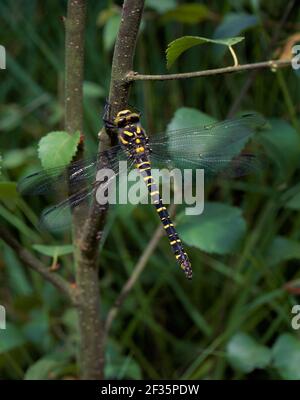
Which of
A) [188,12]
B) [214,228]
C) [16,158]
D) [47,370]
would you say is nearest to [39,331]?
[47,370]

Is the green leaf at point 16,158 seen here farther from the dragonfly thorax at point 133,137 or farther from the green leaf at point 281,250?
the green leaf at point 281,250

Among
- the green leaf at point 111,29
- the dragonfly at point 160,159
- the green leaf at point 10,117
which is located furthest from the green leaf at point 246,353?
the green leaf at point 10,117

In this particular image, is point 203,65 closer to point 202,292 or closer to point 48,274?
point 202,292

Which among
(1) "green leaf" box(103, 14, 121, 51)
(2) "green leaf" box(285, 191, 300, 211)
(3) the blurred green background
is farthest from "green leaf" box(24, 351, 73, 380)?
(1) "green leaf" box(103, 14, 121, 51)

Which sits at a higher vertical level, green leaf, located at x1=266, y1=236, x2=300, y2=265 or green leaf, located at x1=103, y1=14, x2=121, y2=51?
green leaf, located at x1=103, y1=14, x2=121, y2=51

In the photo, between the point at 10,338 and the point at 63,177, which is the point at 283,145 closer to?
the point at 63,177

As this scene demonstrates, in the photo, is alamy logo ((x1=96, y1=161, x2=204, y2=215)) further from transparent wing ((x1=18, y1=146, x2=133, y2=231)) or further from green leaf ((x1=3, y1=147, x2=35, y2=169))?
green leaf ((x1=3, y1=147, x2=35, y2=169))

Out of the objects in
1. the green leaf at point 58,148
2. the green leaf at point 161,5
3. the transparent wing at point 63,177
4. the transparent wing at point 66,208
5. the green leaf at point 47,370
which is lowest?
the green leaf at point 47,370
